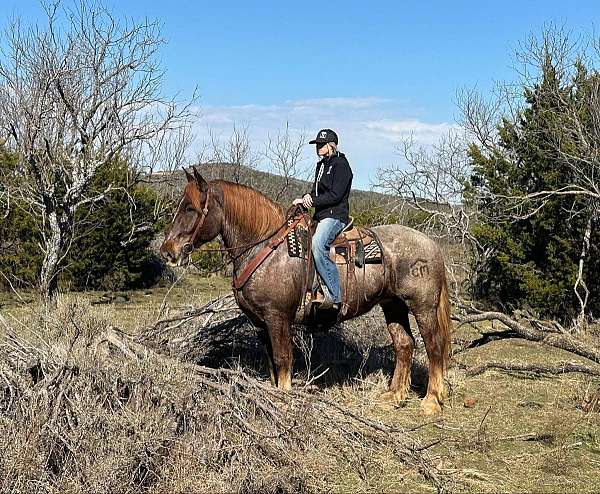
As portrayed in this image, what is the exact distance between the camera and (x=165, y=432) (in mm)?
4246

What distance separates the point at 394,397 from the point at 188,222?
9.84 feet

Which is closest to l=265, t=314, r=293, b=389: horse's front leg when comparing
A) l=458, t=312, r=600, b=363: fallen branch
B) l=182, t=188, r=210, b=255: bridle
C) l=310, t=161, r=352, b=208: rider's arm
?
l=182, t=188, r=210, b=255: bridle

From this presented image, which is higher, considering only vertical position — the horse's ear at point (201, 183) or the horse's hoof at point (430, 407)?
the horse's ear at point (201, 183)

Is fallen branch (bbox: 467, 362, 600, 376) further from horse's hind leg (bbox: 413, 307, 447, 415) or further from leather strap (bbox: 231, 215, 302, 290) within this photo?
leather strap (bbox: 231, 215, 302, 290)

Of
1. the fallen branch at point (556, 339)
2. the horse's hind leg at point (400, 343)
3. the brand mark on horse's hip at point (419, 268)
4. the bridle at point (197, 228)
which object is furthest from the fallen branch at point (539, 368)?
the bridle at point (197, 228)

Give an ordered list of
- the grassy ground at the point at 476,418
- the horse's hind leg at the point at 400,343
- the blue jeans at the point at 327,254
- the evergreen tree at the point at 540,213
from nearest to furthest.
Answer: the grassy ground at the point at 476,418 < the blue jeans at the point at 327,254 < the horse's hind leg at the point at 400,343 < the evergreen tree at the point at 540,213

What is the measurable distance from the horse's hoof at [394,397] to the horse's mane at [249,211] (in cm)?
229

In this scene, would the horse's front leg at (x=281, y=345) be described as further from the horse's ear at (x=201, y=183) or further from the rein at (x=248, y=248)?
the horse's ear at (x=201, y=183)

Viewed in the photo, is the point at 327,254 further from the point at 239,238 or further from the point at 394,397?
the point at 394,397

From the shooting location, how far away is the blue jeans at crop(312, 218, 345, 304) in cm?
605

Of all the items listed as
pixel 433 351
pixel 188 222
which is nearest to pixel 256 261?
pixel 188 222

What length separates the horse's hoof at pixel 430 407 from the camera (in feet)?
21.5

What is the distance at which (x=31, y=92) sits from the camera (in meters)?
12.6

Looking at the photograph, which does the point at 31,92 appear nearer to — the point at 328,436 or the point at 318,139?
the point at 318,139
